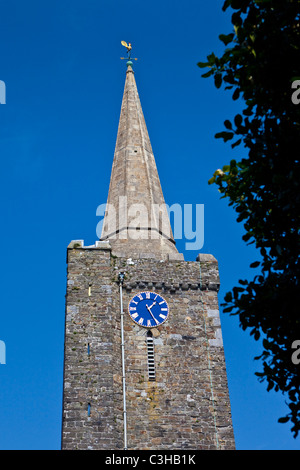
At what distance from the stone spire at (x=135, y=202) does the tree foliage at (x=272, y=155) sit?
63.6 feet

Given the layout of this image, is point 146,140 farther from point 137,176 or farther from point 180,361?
point 180,361

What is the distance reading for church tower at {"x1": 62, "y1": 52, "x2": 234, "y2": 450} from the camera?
2709 cm

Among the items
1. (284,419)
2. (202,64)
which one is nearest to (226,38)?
(202,64)

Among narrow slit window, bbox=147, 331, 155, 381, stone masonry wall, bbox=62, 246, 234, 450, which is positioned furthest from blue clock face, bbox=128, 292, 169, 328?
narrow slit window, bbox=147, 331, 155, 381

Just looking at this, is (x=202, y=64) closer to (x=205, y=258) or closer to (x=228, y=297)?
(x=228, y=297)

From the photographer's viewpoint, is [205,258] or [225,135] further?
[205,258]

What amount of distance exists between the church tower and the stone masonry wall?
39 millimetres

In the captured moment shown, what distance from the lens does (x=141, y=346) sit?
2934 centimetres

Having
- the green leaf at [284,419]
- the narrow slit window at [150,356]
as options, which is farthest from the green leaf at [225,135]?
the narrow slit window at [150,356]

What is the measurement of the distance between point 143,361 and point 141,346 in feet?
2.18

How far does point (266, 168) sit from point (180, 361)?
695 inches

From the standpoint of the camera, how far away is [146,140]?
38812mm

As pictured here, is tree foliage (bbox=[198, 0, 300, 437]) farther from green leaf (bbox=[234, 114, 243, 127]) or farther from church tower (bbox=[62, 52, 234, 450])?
church tower (bbox=[62, 52, 234, 450])
